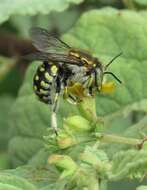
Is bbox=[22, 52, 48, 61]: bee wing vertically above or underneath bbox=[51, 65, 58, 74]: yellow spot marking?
above

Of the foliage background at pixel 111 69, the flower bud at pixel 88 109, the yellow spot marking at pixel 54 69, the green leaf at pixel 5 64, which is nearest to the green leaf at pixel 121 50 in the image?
the foliage background at pixel 111 69

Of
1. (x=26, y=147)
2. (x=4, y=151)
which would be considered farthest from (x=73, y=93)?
(x=4, y=151)

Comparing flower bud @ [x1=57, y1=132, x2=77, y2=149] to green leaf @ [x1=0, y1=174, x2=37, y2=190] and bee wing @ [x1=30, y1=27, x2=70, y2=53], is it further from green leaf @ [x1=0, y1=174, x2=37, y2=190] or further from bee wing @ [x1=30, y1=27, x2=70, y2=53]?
bee wing @ [x1=30, y1=27, x2=70, y2=53]

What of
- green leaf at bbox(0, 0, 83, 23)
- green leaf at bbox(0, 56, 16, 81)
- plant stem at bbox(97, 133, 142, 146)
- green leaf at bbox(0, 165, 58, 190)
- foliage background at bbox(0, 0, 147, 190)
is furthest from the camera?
green leaf at bbox(0, 56, 16, 81)

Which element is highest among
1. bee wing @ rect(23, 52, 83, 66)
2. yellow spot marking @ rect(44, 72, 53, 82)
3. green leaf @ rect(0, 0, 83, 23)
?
green leaf @ rect(0, 0, 83, 23)

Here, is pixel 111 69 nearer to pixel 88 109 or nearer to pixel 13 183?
pixel 88 109

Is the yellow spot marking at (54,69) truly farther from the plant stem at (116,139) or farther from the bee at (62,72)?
the plant stem at (116,139)

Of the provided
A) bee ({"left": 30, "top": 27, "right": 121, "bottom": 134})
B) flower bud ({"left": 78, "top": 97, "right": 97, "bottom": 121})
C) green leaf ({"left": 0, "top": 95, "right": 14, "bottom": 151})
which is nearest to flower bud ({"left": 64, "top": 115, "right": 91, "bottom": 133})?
flower bud ({"left": 78, "top": 97, "right": 97, "bottom": 121})

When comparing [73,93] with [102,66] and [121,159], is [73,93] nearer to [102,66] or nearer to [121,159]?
[102,66]
